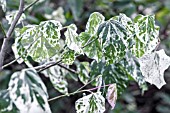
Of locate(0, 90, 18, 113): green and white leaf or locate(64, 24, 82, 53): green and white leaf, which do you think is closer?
locate(64, 24, 82, 53): green and white leaf

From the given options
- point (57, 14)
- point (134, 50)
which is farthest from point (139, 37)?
point (57, 14)

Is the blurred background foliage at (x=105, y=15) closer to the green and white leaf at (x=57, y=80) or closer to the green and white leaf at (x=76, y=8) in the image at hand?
the green and white leaf at (x=76, y=8)

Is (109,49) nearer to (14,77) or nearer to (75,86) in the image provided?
(14,77)

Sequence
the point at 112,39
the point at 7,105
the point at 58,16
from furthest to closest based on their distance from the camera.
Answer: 1. the point at 58,16
2. the point at 7,105
3. the point at 112,39

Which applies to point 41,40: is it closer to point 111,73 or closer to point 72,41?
point 72,41

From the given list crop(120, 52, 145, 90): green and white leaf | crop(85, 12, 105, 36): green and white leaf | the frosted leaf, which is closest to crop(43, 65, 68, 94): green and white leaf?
the frosted leaf

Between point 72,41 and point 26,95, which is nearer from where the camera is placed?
point 72,41

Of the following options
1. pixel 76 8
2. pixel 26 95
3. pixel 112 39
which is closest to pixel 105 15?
pixel 76 8

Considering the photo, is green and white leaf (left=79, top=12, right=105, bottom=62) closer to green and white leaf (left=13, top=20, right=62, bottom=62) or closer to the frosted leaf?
green and white leaf (left=13, top=20, right=62, bottom=62)
